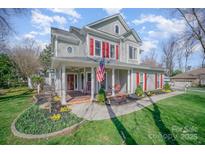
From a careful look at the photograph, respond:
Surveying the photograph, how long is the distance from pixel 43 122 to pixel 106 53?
8614mm

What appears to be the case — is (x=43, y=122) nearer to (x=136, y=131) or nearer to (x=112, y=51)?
(x=136, y=131)

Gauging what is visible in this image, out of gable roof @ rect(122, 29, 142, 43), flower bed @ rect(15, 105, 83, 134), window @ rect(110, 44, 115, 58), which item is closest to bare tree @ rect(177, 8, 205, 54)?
gable roof @ rect(122, 29, 142, 43)

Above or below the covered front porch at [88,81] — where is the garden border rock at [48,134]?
below

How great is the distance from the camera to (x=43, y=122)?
19.2 ft

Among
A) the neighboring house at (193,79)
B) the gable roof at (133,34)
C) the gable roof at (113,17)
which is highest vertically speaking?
the gable roof at (113,17)

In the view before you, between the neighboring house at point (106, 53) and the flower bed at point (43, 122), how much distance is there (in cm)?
415

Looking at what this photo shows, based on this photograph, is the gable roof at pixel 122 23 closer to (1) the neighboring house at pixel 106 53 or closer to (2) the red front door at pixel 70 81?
(1) the neighboring house at pixel 106 53

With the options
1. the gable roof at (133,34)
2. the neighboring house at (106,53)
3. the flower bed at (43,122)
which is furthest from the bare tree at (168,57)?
the flower bed at (43,122)

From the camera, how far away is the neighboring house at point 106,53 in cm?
1155
